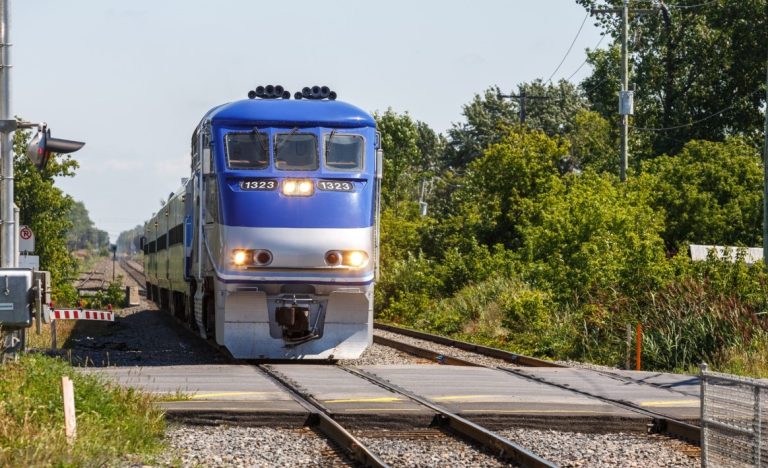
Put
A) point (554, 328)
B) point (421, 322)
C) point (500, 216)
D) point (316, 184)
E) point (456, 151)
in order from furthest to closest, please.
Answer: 1. point (456, 151)
2. point (500, 216)
3. point (421, 322)
4. point (554, 328)
5. point (316, 184)

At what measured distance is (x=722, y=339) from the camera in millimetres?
19766

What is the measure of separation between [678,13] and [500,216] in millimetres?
22409

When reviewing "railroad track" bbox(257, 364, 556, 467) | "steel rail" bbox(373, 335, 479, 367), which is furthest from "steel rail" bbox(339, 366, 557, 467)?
"steel rail" bbox(373, 335, 479, 367)

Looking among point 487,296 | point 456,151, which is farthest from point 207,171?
point 456,151

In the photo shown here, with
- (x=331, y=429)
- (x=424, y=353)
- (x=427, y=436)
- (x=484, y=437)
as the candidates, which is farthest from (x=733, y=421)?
(x=424, y=353)

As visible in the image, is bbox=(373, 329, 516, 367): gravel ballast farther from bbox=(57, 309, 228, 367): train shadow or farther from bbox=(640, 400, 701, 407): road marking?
bbox=(640, 400, 701, 407): road marking

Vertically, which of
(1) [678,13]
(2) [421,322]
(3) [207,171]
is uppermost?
(1) [678,13]

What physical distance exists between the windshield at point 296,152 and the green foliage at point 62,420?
5668 millimetres

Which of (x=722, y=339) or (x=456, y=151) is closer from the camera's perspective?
(x=722, y=339)

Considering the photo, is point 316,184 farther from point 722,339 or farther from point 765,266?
point 765,266

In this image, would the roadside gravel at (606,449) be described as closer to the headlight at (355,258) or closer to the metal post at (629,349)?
the headlight at (355,258)

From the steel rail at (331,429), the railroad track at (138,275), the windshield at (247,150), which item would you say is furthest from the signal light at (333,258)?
the railroad track at (138,275)

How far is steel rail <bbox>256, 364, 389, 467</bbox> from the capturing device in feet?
31.3

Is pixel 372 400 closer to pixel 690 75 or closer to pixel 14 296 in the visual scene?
pixel 14 296
